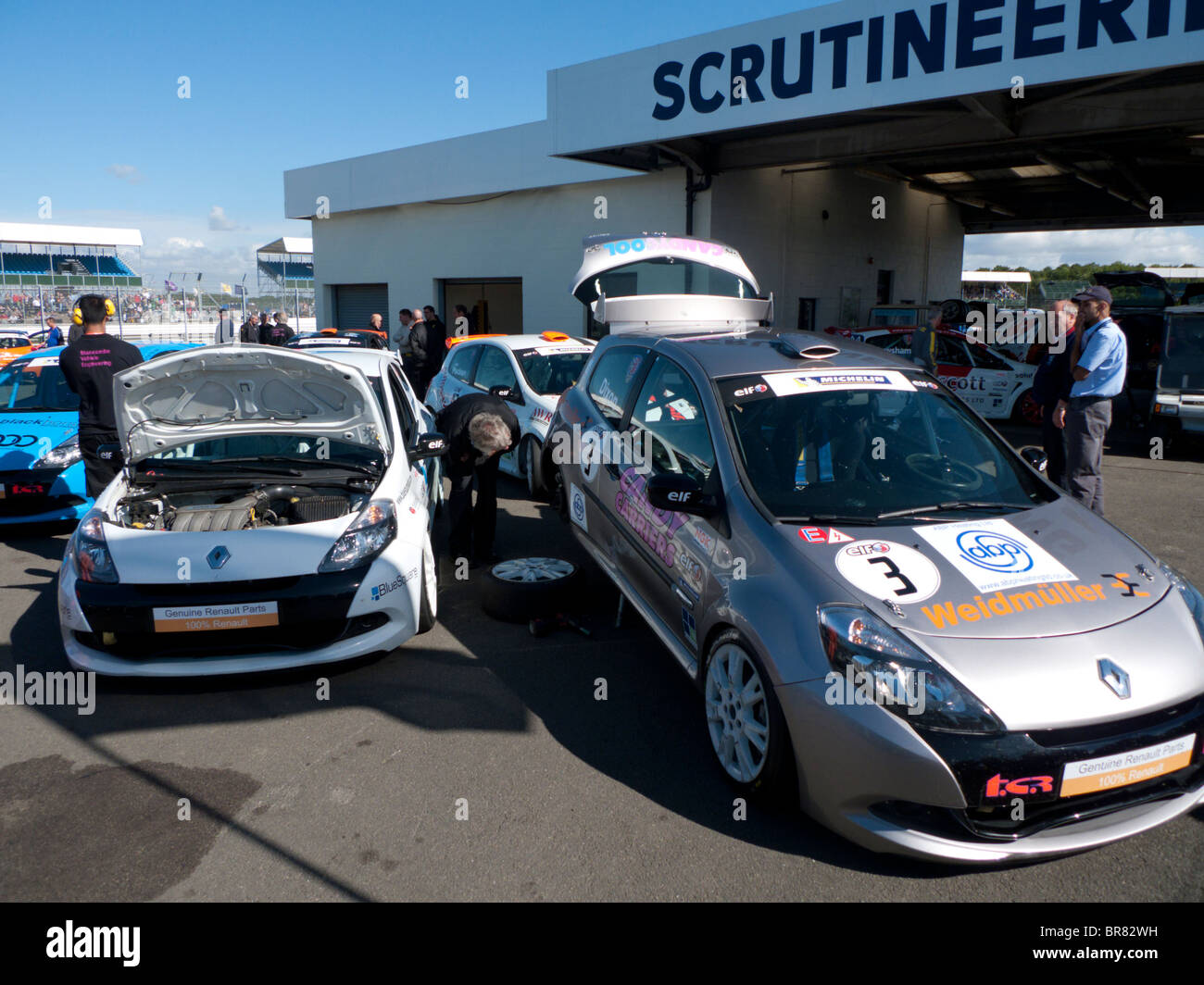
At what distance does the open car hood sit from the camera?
494 centimetres

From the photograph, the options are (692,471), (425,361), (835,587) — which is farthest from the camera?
Answer: (425,361)

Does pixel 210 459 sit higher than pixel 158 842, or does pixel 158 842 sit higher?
pixel 210 459

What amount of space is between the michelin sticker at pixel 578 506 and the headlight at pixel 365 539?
1259 millimetres

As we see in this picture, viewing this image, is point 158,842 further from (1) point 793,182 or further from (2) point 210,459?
(1) point 793,182

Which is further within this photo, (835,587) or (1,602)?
(1,602)

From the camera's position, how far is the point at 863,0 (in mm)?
10953

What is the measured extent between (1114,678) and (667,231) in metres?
13.8

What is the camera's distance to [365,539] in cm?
436

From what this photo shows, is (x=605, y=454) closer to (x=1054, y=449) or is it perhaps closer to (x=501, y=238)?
(x=1054, y=449)

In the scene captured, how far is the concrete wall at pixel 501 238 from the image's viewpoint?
15984 millimetres
